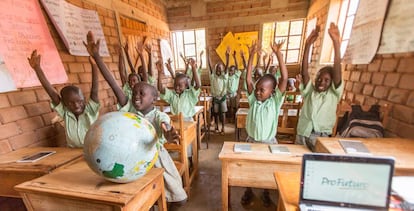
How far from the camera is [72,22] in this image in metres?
2.35

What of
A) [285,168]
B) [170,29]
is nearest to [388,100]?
[285,168]

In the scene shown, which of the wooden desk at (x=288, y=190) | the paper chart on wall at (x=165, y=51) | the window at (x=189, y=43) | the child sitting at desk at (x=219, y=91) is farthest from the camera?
the window at (x=189, y=43)

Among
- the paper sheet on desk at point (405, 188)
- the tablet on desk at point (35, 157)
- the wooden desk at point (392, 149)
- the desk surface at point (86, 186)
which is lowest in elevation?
the tablet on desk at point (35, 157)

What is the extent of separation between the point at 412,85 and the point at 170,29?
5.23m

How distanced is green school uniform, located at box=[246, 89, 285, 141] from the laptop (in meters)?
0.90

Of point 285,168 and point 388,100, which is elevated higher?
point 388,100

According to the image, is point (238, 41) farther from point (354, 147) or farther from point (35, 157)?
point (35, 157)

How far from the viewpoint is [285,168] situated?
4.03 feet

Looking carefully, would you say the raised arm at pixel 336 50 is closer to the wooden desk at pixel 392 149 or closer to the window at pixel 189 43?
the wooden desk at pixel 392 149

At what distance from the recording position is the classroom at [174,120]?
0.86 m

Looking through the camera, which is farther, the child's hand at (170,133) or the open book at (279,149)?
the open book at (279,149)

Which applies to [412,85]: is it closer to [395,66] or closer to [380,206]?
[395,66]

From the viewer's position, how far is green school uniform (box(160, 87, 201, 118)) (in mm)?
2445

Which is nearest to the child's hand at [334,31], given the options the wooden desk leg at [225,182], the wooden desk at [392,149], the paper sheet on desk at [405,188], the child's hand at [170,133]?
the wooden desk at [392,149]
